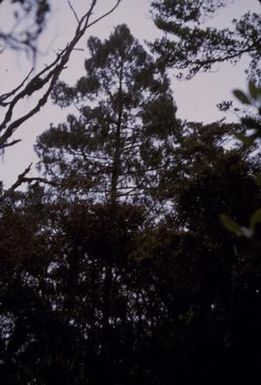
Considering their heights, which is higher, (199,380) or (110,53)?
(110,53)

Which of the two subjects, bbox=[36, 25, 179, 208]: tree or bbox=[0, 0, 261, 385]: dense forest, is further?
bbox=[36, 25, 179, 208]: tree

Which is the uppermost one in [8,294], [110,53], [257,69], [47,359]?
[110,53]

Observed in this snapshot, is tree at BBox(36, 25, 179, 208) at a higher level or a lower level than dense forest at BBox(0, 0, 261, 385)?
higher

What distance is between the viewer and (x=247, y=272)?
7.71 meters

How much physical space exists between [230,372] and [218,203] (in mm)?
3193

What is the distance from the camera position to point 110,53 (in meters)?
17.0

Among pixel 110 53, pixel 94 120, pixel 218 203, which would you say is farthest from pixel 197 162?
pixel 110 53

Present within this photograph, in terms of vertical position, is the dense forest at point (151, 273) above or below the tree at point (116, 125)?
below

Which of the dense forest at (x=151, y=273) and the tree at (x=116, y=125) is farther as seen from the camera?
the tree at (x=116, y=125)

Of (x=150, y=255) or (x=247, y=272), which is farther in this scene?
(x=150, y=255)

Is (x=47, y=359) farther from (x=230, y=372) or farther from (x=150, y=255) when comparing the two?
(x=230, y=372)

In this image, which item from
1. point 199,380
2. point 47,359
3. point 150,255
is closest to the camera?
point 199,380

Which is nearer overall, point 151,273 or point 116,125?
point 151,273

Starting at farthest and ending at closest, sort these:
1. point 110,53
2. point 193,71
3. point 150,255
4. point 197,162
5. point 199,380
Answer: point 110,53, point 193,71, point 197,162, point 150,255, point 199,380
